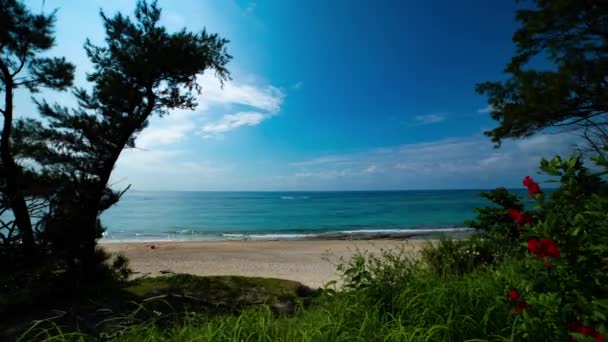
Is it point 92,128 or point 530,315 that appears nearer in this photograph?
point 530,315

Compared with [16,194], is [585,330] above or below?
below

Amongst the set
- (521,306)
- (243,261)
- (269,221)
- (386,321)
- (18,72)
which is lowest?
(269,221)

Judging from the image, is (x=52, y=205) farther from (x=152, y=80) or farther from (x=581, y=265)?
(x=581, y=265)

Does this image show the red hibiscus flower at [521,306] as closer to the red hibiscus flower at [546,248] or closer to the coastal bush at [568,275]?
the coastal bush at [568,275]

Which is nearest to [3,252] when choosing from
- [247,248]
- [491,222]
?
[491,222]

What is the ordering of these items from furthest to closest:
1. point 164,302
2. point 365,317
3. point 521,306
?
point 164,302 → point 365,317 → point 521,306

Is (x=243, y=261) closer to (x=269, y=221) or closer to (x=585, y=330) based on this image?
(x=585, y=330)

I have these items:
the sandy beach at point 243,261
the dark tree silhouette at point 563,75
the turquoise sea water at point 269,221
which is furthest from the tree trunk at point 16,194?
the dark tree silhouette at point 563,75

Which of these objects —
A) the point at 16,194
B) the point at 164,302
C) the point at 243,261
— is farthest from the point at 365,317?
the point at 243,261

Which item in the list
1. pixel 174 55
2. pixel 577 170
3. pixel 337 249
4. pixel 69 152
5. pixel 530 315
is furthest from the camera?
pixel 337 249

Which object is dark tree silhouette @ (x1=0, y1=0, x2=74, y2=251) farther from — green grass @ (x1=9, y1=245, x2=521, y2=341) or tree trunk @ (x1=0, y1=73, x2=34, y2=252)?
green grass @ (x1=9, y1=245, x2=521, y2=341)

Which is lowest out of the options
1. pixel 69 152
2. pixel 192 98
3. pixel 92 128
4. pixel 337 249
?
pixel 337 249

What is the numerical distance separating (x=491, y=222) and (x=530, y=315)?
5782 millimetres

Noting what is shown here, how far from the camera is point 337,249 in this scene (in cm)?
1859
